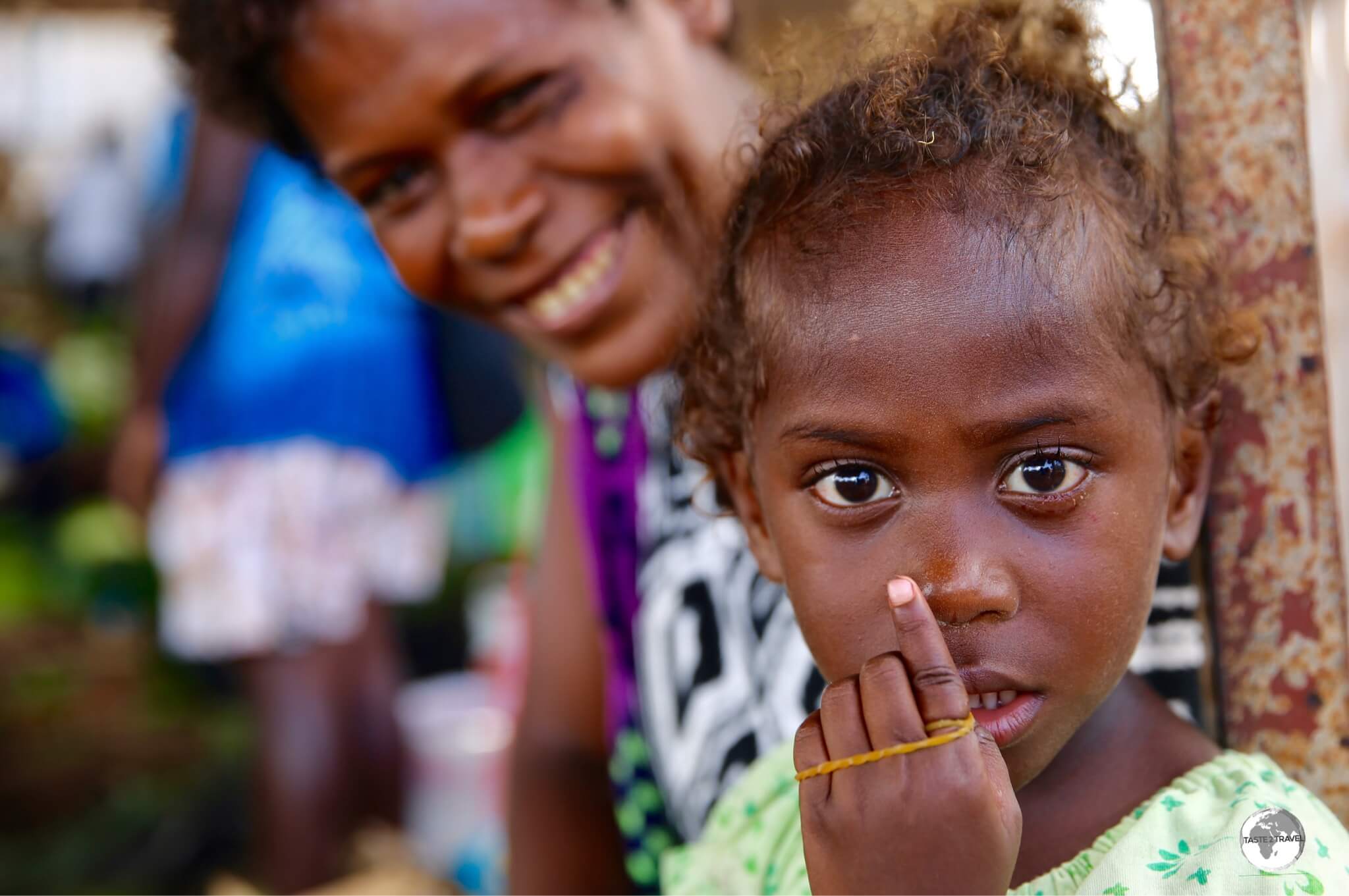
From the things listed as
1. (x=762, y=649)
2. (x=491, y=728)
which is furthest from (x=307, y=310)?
(x=762, y=649)

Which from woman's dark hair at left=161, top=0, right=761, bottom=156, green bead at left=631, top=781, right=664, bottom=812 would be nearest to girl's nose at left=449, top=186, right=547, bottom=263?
woman's dark hair at left=161, top=0, right=761, bottom=156

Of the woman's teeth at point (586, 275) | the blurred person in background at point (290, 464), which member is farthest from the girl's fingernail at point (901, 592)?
the blurred person in background at point (290, 464)

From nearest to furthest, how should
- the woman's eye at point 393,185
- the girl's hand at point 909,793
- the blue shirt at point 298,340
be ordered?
the girl's hand at point 909,793 < the woman's eye at point 393,185 < the blue shirt at point 298,340

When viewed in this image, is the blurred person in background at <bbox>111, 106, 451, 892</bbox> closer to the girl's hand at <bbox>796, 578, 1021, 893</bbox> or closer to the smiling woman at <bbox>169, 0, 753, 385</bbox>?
the smiling woman at <bbox>169, 0, 753, 385</bbox>

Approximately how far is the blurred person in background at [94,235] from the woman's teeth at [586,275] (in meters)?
3.90

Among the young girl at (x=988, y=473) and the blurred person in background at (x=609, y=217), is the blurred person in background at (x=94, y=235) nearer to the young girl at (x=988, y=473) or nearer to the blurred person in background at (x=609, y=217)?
the blurred person in background at (x=609, y=217)

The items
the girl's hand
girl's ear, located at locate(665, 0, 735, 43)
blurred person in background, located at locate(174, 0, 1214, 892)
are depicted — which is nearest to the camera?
the girl's hand

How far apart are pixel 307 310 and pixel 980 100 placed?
1911 mm

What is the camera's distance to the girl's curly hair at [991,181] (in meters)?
1.00

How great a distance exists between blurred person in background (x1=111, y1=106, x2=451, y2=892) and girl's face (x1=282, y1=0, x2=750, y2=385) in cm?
105

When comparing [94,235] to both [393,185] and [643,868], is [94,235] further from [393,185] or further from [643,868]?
[643,868]

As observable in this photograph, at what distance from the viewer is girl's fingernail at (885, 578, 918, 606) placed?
2.87 feet

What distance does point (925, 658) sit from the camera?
0.87 meters

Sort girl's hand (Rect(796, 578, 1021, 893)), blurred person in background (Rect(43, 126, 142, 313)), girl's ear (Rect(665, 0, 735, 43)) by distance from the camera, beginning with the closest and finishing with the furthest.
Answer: girl's hand (Rect(796, 578, 1021, 893))
girl's ear (Rect(665, 0, 735, 43))
blurred person in background (Rect(43, 126, 142, 313))
